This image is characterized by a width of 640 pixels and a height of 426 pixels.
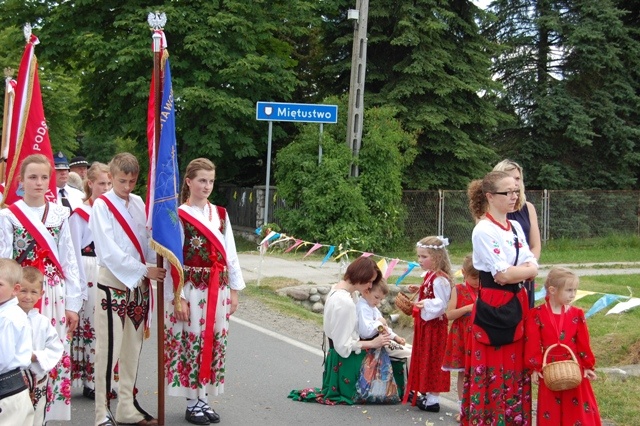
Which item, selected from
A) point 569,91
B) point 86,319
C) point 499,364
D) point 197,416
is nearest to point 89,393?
point 86,319

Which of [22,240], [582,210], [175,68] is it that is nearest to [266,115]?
[175,68]

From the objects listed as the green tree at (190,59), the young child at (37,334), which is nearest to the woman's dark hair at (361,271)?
the young child at (37,334)

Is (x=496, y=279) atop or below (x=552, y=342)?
atop

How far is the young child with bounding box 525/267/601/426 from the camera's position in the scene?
227 inches

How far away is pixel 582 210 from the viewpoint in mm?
27328

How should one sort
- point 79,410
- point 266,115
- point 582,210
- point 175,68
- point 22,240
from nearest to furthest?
1. point 22,240
2. point 79,410
3. point 266,115
4. point 175,68
5. point 582,210

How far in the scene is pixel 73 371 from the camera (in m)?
7.40

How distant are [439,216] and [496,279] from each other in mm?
19474

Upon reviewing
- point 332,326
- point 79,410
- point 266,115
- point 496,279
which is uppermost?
point 266,115

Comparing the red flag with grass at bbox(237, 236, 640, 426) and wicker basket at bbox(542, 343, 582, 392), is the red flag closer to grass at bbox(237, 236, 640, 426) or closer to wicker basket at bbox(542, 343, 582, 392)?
wicker basket at bbox(542, 343, 582, 392)

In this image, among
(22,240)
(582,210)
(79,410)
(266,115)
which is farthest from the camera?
(582,210)

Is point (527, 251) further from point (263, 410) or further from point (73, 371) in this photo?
point (73, 371)

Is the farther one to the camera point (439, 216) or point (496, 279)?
point (439, 216)

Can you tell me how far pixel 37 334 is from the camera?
203 inches
